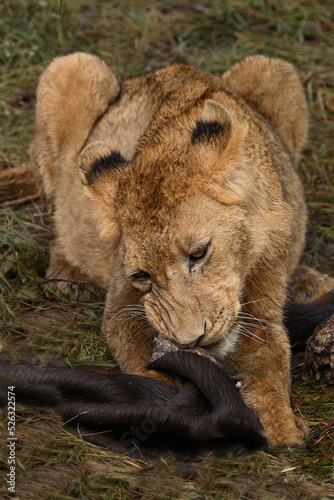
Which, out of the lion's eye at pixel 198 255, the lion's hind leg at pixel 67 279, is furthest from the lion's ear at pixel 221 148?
the lion's hind leg at pixel 67 279

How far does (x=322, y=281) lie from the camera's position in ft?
19.2

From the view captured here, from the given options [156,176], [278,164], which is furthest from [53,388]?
[278,164]

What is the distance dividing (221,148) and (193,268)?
73 centimetres

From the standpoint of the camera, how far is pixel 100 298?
228 inches

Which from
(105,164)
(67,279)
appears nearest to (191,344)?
(105,164)

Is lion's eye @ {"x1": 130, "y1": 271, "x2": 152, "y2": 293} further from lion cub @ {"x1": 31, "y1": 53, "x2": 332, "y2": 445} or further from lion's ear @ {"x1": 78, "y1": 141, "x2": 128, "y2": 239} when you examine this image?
lion's ear @ {"x1": 78, "y1": 141, "x2": 128, "y2": 239}

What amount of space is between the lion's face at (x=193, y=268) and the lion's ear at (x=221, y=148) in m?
0.10

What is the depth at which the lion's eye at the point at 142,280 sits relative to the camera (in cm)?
426

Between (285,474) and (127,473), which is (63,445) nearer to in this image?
(127,473)

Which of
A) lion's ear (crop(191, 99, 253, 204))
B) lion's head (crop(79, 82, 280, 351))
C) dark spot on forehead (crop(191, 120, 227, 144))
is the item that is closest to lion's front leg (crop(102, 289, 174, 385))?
lion's head (crop(79, 82, 280, 351))

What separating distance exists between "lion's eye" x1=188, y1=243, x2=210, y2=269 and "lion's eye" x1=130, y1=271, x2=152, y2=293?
318mm

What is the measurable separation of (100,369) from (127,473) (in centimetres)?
115

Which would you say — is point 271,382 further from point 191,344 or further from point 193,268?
point 193,268

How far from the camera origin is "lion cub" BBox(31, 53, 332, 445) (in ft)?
13.2
